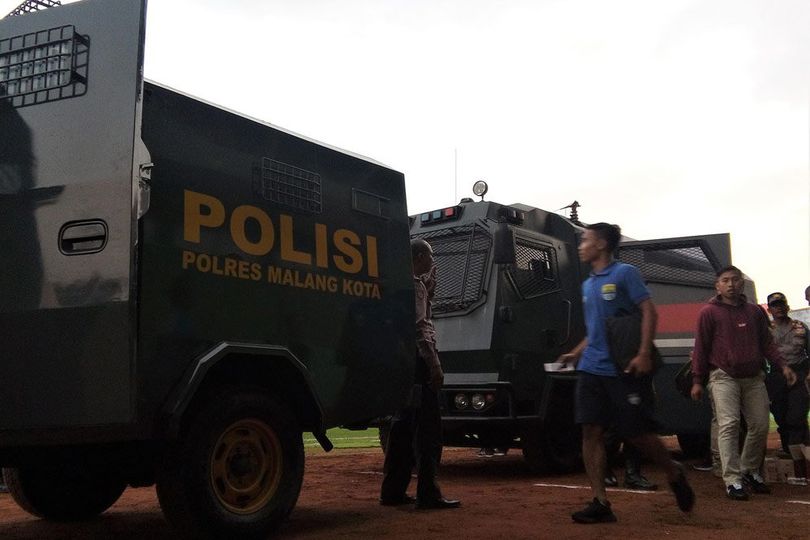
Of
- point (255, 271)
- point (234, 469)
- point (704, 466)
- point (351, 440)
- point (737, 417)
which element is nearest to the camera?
point (234, 469)

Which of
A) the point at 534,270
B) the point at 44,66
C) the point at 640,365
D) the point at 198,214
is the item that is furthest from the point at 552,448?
the point at 44,66

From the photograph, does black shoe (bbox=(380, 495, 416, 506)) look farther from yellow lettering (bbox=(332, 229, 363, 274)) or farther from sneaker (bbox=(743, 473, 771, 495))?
sneaker (bbox=(743, 473, 771, 495))

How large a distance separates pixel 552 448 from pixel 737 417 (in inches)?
82.2

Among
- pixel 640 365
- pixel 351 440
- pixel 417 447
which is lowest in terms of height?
pixel 351 440

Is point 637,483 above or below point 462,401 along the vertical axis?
below

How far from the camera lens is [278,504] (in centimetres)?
482

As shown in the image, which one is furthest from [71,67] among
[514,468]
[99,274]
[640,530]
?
[514,468]

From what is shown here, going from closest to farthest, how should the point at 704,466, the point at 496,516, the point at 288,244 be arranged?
the point at 288,244 → the point at 496,516 → the point at 704,466

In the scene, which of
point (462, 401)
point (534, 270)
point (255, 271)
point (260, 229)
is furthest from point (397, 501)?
point (534, 270)

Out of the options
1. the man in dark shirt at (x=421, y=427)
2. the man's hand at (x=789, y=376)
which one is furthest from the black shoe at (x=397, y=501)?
the man's hand at (x=789, y=376)

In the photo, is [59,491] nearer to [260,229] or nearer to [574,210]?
[260,229]

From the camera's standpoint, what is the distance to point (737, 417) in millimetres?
6672

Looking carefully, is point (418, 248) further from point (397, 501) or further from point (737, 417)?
point (737, 417)

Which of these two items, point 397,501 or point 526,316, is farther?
point 526,316
